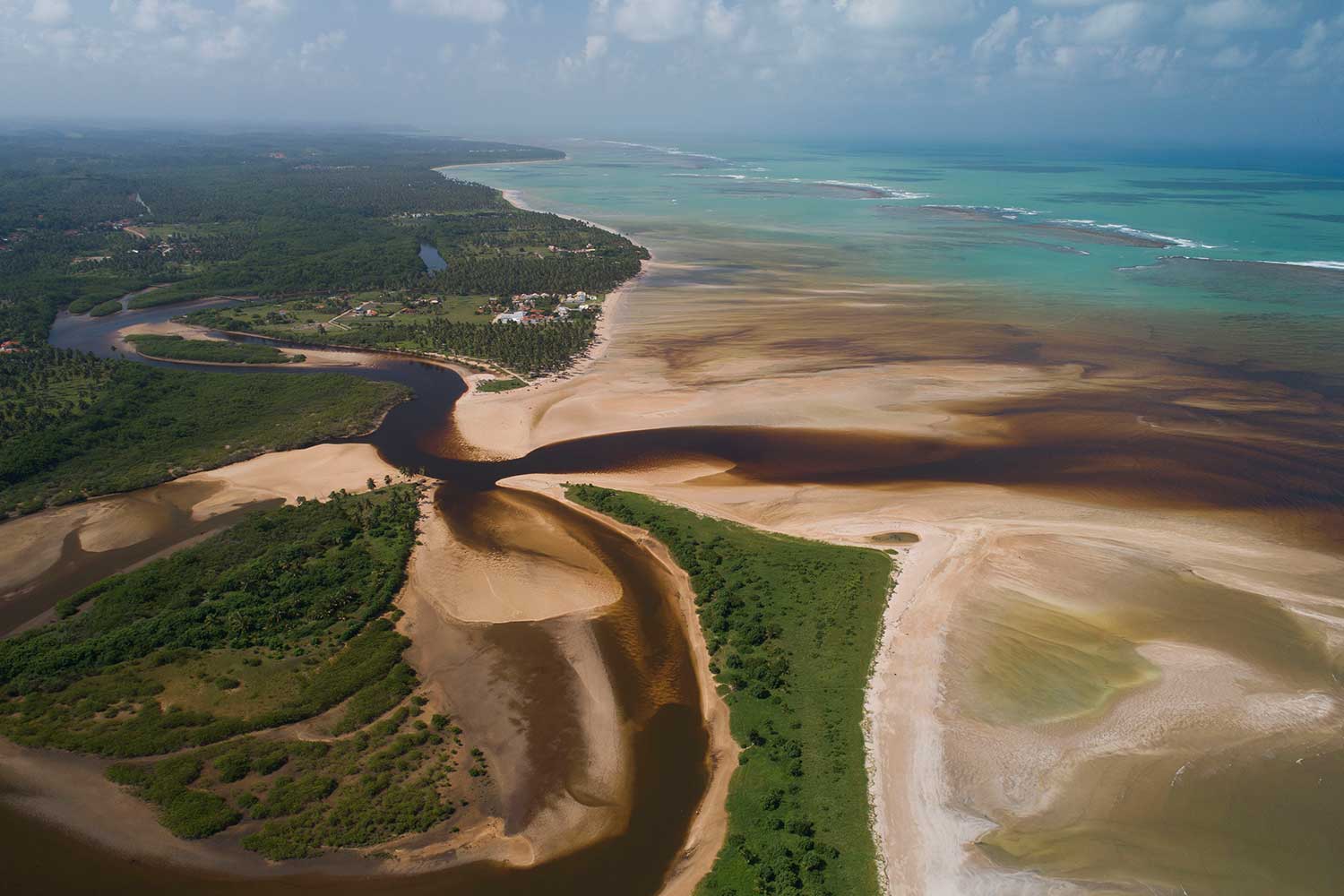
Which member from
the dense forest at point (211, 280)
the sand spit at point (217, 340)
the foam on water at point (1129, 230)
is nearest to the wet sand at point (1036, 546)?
the dense forest at point (211, 280)

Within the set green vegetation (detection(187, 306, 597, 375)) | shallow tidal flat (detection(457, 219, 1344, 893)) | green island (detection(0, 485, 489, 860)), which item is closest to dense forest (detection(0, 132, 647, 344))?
green vegetation (detection(187, 306, 597, 375))

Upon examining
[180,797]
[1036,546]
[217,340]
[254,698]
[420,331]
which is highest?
[420,331]

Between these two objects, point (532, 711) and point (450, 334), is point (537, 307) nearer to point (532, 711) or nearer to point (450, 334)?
point (450, 334)

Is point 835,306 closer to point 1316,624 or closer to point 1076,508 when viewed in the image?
point 1076,508

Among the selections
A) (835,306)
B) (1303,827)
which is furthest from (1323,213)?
(1303,827)

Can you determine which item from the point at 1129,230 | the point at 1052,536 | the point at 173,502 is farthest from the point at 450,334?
the point at 1129,230

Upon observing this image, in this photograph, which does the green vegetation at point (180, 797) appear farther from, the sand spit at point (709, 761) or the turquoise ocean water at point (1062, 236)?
the turquoise ocean water at point (1062, 236)

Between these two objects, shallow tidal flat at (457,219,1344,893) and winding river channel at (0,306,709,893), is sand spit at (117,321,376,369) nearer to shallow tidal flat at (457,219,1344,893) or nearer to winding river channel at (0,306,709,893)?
shallow tidal flat at (457,219,1344,893)
